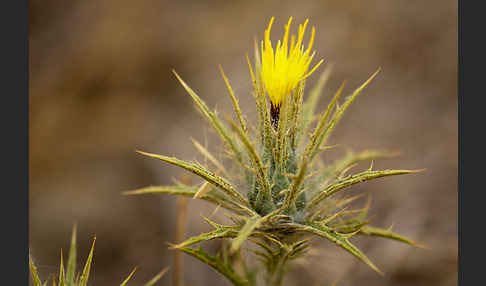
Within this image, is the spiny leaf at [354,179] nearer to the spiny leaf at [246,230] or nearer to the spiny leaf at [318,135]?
the spiny leaf at [318,135]

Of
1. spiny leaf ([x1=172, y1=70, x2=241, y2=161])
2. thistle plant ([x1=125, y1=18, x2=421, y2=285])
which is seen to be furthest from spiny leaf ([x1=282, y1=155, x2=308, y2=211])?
spiny leaf ([x1=172, y1=70, x2=241, y2=161])

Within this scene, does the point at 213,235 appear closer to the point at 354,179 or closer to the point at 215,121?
the point at 215,121

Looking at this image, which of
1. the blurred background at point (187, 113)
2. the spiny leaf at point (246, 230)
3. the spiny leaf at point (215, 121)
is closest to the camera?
the spiny leaf at point (246, 230)

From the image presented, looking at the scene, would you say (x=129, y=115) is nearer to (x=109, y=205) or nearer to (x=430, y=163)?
(x=109, y=205)

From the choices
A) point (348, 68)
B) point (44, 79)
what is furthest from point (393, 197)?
point (44, 79)

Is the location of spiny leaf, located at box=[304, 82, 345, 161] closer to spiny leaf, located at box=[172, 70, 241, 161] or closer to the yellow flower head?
the yellow flower head

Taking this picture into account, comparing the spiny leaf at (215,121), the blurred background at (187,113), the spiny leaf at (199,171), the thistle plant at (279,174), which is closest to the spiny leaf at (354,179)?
the thistle plant at (279,174)
